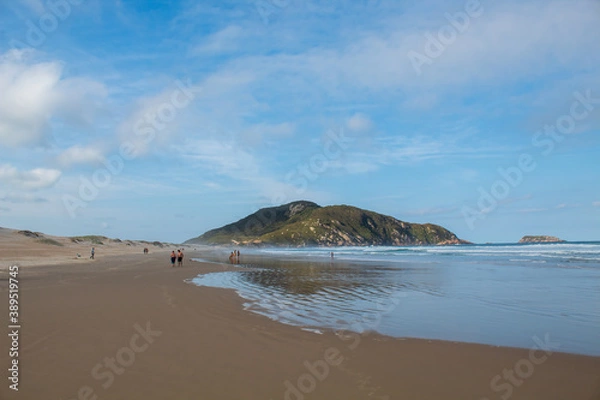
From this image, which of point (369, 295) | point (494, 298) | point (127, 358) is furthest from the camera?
point (369, 295)

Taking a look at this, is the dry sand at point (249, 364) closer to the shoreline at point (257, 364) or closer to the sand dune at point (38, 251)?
the shoreline at point (257, 364)

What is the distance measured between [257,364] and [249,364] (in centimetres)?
17

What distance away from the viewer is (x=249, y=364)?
26.1 feet

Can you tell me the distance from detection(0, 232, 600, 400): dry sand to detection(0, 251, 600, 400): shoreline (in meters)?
0.02

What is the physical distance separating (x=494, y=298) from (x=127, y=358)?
15.6 meters

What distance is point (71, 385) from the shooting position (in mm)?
6727

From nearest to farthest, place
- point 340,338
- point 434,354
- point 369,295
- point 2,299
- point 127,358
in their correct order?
point 127,358 → point 434,354 → point 340,338 → point 2,299 → point 369,295

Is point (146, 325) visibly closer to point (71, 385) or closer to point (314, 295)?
point (71, 385)

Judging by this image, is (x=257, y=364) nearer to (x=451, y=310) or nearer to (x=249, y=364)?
(x=249, y=364)

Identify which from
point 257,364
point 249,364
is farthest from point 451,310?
point 249,364

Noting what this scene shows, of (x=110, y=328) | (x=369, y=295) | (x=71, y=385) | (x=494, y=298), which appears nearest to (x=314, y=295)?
(x=369, y=295)

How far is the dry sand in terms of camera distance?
658cm

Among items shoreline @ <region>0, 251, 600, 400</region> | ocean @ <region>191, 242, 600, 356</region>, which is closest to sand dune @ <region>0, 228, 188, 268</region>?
shoreline @ <region>0, 251, 600, 400</region>

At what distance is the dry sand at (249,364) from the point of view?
21.6 feet
